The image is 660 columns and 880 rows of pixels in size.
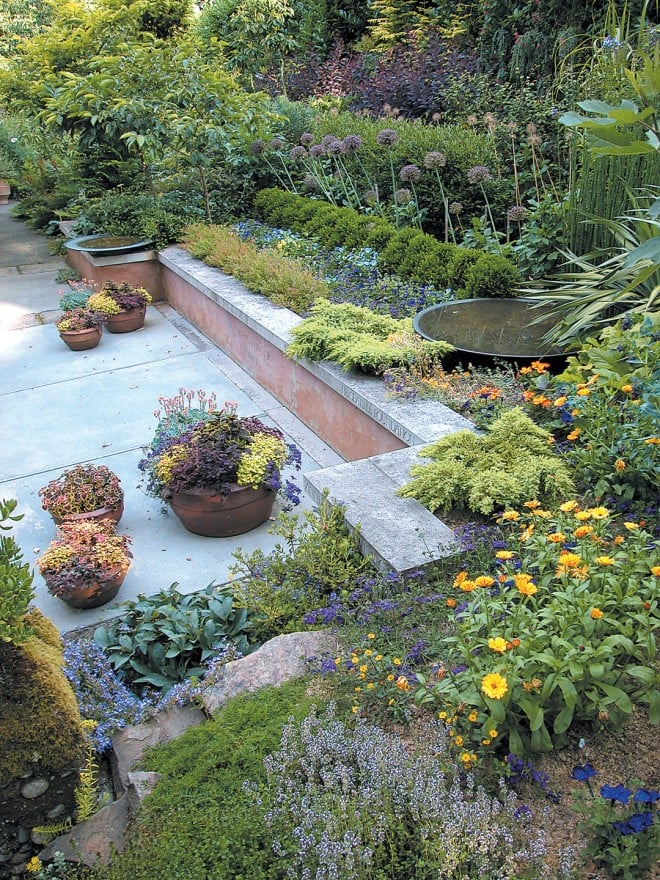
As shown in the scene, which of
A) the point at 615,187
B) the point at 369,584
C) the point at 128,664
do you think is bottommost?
the point at 128,664

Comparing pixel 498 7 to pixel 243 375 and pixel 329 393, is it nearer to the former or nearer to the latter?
pixel 243 375

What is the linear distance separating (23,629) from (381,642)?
1.11 meters

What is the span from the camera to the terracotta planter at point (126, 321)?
22.9ft

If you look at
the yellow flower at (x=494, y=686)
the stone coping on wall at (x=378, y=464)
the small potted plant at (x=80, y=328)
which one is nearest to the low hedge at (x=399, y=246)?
the stone coping on wall at (x=378, y=464)

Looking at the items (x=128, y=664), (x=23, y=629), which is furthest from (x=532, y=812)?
(x=128, y=664)

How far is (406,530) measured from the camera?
2982 millimetres

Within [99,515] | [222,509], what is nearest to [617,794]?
[222,509]

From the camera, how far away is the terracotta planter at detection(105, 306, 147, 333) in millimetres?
6977

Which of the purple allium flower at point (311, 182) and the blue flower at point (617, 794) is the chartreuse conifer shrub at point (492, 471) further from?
the purple allium flower at point (311, 182)

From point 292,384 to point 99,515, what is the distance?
191 cm

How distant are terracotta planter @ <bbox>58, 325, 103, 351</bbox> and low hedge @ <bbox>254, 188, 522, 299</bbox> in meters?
2.18

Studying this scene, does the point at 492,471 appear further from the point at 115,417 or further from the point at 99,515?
the point at 115,417

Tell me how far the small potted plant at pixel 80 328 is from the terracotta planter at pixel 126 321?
8.5 inches

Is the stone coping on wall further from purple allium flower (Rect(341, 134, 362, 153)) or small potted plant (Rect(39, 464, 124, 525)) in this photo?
purple allium flower (Rect(341, 134, 362, 153))
